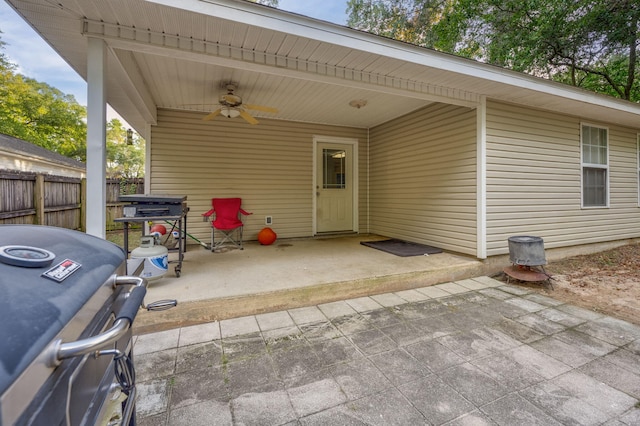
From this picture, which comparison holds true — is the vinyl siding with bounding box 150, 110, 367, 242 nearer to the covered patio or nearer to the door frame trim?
the door frame trim

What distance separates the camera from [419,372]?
1757 millimetres


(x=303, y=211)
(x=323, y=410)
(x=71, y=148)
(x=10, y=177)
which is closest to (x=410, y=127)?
(x=303, y=211)

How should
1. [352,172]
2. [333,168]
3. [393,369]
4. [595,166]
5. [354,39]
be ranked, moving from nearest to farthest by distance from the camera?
[393,369] → [354,39] → [595,166] → [333,168] → [352,172]

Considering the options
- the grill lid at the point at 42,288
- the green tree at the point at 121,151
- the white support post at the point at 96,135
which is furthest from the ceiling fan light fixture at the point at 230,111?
the green tree at the point at 121,151

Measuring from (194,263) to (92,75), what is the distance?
2.19 m

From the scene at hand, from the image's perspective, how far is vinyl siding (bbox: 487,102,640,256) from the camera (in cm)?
390

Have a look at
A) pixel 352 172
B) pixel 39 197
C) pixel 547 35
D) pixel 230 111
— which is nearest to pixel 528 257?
pixel 352 172

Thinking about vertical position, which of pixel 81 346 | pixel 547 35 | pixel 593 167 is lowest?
pixel 81 346

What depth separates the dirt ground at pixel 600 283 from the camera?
9.29 feet

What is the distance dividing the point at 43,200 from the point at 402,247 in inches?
238

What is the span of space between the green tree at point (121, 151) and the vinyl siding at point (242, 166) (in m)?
20.6

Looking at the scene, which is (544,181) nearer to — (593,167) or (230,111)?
(593,167)

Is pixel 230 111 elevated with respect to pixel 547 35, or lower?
lower

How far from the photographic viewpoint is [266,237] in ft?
15.8
